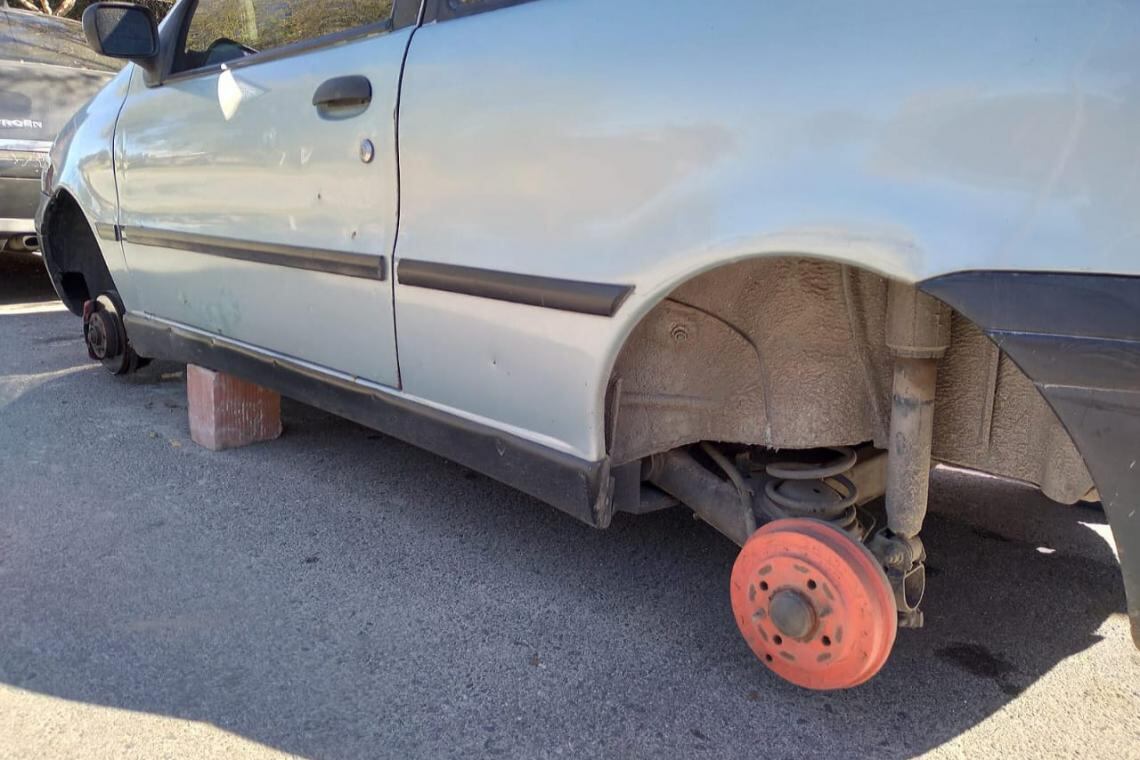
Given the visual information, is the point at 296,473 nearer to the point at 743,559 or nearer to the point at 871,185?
the point at 743,559

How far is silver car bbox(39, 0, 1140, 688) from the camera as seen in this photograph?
1.39 m

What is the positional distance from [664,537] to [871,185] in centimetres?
159

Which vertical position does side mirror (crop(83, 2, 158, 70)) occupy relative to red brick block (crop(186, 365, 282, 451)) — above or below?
above

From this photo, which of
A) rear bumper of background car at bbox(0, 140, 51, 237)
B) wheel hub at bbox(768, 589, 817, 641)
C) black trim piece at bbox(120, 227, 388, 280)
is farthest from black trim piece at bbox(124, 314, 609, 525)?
rear bumper of background car at bbox(0, 140, 51, 237)

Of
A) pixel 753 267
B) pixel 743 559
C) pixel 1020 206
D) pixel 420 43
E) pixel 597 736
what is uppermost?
pixel 420 43

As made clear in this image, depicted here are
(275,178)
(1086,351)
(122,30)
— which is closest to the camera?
(1086,351)

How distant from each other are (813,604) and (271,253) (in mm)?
1921

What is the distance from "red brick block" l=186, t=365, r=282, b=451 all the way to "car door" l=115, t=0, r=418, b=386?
258mm

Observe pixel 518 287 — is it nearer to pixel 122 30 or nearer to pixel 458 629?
pixel 458 629

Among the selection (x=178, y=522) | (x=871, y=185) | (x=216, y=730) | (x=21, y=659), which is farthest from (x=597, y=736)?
(x=178, y=522)

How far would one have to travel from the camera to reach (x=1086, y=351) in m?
1.37

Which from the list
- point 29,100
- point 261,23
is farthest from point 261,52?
point 29,100

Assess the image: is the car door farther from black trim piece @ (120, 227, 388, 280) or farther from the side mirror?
the side mirror

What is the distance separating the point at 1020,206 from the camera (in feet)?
4.55
